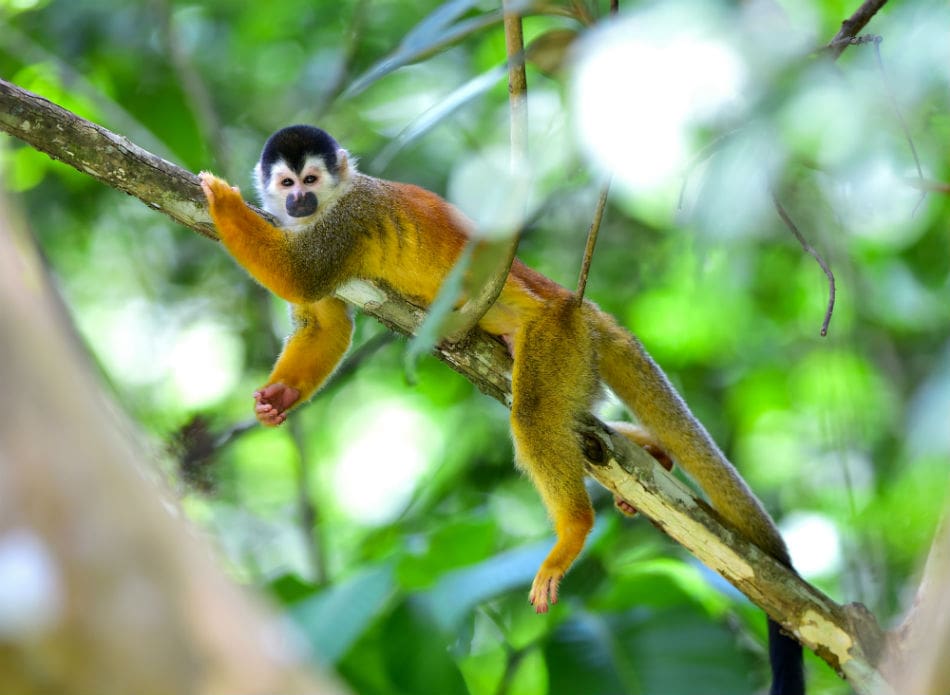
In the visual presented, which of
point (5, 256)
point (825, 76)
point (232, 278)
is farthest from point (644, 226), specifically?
point (5, 256)

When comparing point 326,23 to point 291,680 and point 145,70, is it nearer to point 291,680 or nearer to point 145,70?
point 145,70

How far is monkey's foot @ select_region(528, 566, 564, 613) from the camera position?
312 cm

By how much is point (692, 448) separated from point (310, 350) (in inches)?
59.1

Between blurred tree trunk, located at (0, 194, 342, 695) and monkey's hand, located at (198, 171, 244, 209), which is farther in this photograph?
monkey's hand, located at (198, 171, 244, 209)

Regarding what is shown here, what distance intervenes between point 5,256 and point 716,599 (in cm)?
369

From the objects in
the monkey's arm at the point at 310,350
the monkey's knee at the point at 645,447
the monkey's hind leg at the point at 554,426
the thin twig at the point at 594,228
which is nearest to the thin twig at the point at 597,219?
the thin twig at the point at 594,228

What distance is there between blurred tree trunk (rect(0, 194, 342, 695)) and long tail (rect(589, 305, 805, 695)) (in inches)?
93.8

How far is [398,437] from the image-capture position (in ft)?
23.7

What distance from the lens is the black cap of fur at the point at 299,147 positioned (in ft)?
11.6

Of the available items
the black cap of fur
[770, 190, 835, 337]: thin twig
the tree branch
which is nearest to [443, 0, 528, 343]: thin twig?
the tree branch

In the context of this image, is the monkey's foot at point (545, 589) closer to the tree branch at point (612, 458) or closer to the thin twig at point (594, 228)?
the tree branch at point (612, 458)

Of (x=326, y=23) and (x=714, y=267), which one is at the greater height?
(x=326, y=23)

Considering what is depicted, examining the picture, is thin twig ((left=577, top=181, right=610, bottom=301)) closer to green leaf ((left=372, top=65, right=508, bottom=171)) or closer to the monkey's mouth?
green leaf ((left=372, top=65, right=508, bottom=171))

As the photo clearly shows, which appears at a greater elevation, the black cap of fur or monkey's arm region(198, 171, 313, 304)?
the black cap of fur
